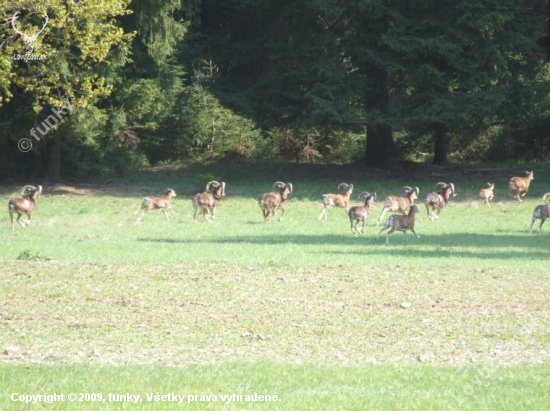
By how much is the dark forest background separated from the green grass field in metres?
10.1

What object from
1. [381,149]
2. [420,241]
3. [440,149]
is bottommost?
[420,241]

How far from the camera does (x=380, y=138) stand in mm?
45969

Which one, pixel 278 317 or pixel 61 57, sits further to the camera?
pixel 61 57

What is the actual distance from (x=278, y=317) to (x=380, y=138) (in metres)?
31.0

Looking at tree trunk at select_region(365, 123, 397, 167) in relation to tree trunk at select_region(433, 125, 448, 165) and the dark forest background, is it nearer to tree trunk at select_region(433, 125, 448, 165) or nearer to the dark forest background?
the dark forest background

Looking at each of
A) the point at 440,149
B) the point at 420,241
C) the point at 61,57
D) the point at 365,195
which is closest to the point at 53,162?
the point at 61,57

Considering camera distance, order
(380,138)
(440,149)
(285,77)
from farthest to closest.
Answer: (440,149) → (380,138) → (285,77)

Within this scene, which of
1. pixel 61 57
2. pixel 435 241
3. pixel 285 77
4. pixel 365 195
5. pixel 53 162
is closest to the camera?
Answer: pixel 435 241

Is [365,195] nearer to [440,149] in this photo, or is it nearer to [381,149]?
[381,149]

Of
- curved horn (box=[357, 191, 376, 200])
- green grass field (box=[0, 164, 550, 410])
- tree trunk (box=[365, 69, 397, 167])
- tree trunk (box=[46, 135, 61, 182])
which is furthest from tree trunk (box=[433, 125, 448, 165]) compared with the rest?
tree trunk (box=[46, 135, 61, 182])

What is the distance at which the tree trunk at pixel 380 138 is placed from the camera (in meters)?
44.0

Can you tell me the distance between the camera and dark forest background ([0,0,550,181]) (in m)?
38.2

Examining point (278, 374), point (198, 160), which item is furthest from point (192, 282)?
point (198, 160)

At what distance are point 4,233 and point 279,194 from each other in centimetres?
888
